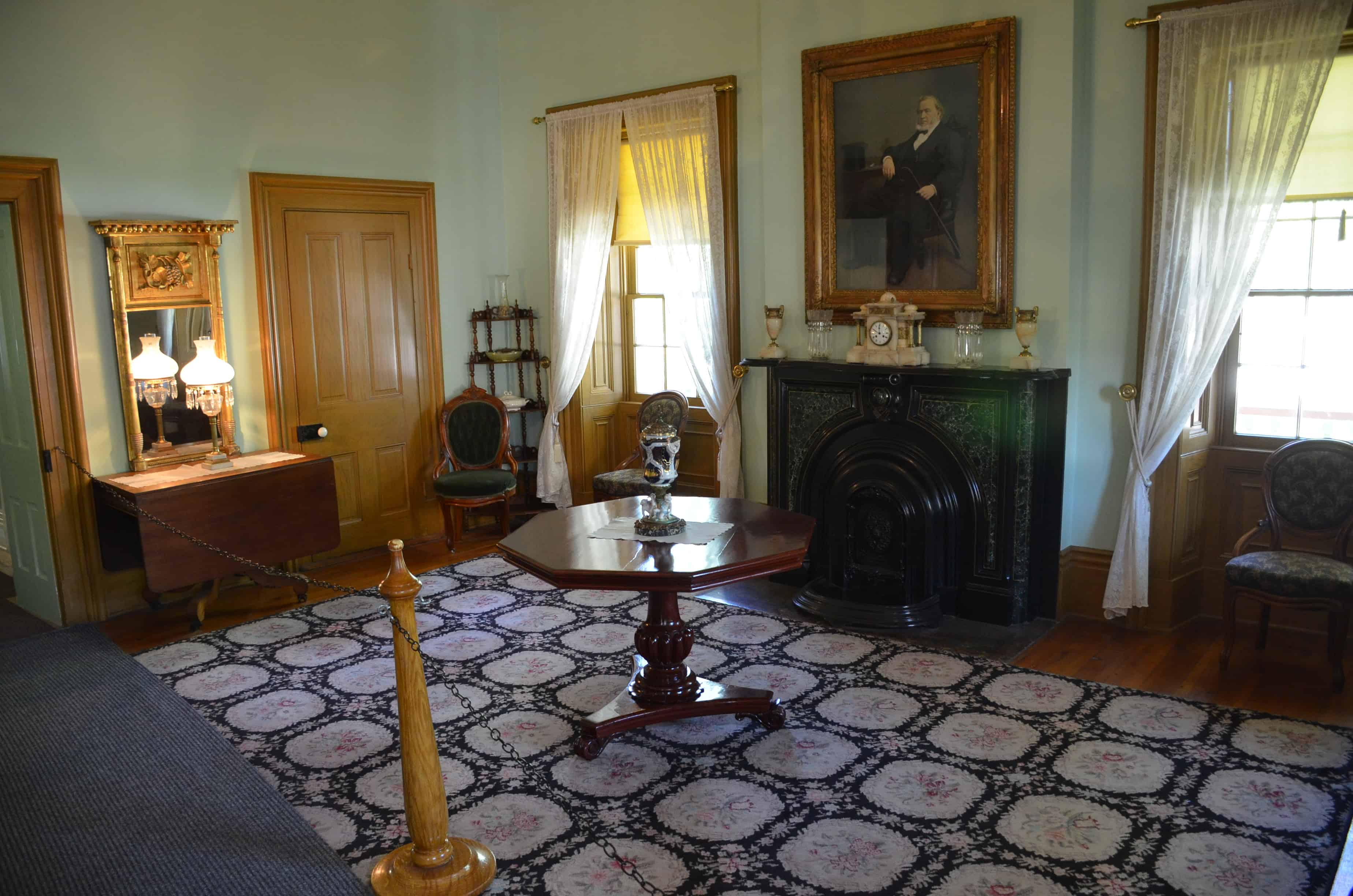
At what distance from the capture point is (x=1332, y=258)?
440cm

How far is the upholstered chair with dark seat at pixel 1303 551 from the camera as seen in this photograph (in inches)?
158

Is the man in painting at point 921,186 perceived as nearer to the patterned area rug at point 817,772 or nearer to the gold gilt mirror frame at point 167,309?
the patterned area rug at point 817,772

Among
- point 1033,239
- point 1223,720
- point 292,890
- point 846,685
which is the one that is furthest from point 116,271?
point 1223,720

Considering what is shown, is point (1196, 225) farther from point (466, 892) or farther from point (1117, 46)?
point (466, 892)

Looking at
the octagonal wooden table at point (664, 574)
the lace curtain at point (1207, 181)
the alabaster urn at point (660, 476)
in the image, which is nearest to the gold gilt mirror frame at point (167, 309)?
the octagonal wooden table at point (664, 574)

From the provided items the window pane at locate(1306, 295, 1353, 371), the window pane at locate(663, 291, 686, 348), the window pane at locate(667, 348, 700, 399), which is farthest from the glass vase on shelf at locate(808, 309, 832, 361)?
the window pane at locate(1306, 295, 1353, 371)

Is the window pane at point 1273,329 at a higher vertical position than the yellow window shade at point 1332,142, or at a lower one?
lower

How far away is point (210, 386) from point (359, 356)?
105 cm

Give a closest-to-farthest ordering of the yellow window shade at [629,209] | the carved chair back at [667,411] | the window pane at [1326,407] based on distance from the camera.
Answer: the window pane at [1326,407] → the carved chair back at [667,411] → the yellow window shade at [629,209]

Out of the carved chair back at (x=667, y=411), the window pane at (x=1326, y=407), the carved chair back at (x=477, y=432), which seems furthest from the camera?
the carved chair back at (x=477, y=432)

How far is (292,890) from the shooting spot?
9.50 ft

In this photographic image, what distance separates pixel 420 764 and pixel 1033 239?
3.51 m

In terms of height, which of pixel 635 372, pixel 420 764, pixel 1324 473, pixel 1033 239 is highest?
pixel 1033 239

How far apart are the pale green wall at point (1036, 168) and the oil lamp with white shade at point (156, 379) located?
10.1 ft
